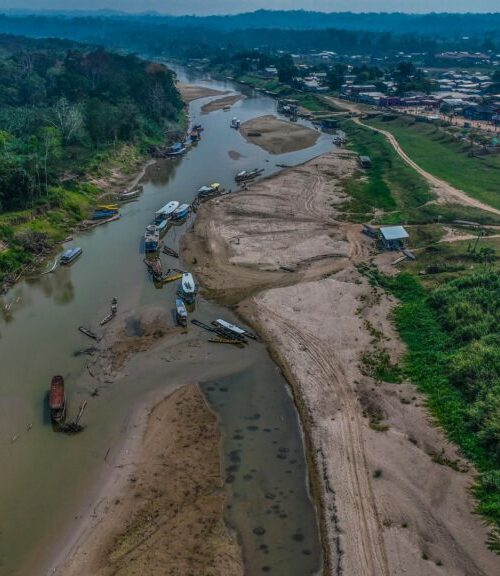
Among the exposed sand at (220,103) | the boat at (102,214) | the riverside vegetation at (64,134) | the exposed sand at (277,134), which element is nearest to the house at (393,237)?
the boat at (102,214)

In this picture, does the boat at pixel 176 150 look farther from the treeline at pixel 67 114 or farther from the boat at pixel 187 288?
the boat at pixel 187 288

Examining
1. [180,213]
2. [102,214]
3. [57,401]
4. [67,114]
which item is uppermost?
[67,114]

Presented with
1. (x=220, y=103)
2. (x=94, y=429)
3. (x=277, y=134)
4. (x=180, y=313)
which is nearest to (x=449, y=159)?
(x=277, y=134)

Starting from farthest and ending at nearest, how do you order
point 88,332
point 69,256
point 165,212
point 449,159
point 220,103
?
point 220,103
point 449,159
point 165,212
point 69,256
point 88,332

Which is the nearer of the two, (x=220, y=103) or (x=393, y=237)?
(x=393, y=237)

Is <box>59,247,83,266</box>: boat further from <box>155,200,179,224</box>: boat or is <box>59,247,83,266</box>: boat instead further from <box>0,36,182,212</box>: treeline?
<box>155,200,179,224</box>: boat

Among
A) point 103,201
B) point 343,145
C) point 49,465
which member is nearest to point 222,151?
point 343,145

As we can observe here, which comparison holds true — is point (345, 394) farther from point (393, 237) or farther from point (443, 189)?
point (443, 189)
